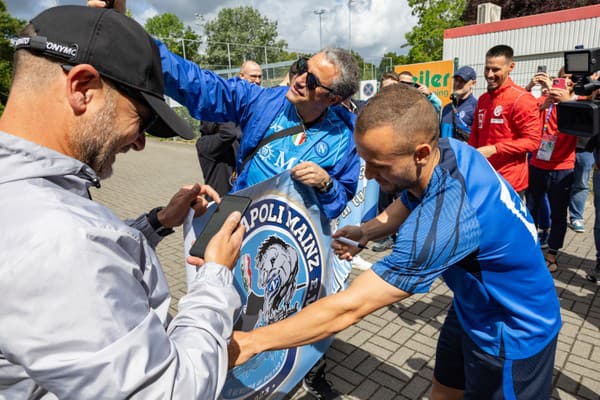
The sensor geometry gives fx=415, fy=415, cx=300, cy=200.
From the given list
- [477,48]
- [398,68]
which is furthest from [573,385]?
[477,48]

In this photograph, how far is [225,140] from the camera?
4.03m

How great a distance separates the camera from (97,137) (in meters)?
1.05

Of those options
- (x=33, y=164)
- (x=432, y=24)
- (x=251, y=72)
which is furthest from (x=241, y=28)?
(x=33, y=164)

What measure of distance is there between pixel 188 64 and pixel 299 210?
983 millimetres

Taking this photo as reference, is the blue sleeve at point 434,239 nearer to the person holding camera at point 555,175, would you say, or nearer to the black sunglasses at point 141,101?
the black sunglasses at point 141,101

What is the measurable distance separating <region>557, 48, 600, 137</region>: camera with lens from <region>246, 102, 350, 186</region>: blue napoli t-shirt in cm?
140

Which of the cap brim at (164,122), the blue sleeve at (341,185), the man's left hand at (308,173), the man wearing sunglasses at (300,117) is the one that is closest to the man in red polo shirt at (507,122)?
the blue sleeve at (341,185)

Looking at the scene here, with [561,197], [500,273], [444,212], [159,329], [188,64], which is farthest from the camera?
[561,197]

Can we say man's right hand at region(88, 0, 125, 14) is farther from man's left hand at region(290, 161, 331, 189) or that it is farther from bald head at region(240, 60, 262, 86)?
bald head at region(240, 60, 262, 86)

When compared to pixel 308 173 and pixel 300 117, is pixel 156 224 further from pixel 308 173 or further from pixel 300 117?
pixel 300 117

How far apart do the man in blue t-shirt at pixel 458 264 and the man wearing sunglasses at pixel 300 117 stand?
745 mm

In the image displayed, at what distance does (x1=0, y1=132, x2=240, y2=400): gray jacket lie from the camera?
79 cm

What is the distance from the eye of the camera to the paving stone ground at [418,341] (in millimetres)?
2963

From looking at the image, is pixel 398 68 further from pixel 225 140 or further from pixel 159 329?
pixel 159 329
